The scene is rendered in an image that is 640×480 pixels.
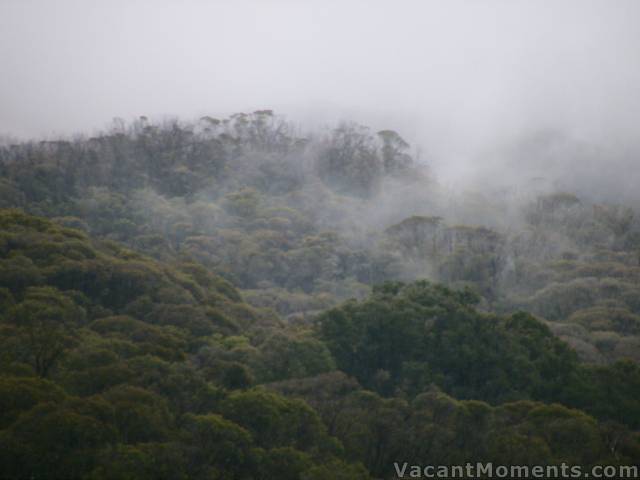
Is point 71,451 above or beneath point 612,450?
above

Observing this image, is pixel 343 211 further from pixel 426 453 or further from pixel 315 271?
pixel 426 453

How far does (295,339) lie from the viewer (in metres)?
39.1

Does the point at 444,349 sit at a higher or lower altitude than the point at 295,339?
lower

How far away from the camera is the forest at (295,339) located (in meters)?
24.4

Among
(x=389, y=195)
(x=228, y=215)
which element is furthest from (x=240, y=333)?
(x=389, y=195)

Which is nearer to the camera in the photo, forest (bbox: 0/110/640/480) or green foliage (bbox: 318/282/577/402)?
forest (bbox: 0/110/640/480)

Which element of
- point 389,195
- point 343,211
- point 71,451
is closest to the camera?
point 71,451

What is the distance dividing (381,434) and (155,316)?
16.5 meters

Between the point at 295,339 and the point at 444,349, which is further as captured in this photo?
the point at 444,349

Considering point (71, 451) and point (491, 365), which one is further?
point (491, 365)

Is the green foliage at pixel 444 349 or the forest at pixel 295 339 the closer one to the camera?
the forest at pixel 295 339

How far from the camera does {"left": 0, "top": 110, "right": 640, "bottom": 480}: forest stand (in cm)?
2444

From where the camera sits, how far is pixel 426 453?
28125mm

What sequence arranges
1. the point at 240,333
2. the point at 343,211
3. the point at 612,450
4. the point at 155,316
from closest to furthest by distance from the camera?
the point at 612,450
the point at 155,316
the point at 240,333
the point at 343,211
